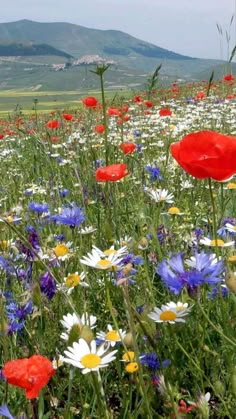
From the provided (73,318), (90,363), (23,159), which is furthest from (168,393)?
(23,159)

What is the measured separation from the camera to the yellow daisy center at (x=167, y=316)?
1.23 meters

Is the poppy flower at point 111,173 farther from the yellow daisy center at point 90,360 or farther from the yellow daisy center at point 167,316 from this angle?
the yellow daisy center at point 90,360

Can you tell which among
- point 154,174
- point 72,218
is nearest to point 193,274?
point 72,218

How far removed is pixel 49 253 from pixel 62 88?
323ft

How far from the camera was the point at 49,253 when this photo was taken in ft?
5.29

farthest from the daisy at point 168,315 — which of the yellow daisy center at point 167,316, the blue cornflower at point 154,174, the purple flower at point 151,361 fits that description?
the blue cornflower at point 154,174

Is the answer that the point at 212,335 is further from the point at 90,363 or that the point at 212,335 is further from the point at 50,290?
the point at 90,363

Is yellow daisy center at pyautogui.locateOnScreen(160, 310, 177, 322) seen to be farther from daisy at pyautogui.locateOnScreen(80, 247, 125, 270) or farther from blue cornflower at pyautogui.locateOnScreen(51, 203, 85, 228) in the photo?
blue cornflower at pyautogui.locateOnScreen(51, 203, 85, 228)

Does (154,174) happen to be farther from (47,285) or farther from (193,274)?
(193,274)

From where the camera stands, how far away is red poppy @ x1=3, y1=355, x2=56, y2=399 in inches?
32.7

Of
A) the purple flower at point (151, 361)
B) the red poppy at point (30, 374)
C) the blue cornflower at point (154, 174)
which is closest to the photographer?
the red poppy at point (30, 374)

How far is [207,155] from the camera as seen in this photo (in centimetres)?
122

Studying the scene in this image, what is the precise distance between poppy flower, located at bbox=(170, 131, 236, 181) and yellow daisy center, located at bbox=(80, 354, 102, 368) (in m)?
0.39

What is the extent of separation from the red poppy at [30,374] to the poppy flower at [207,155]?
470mm
